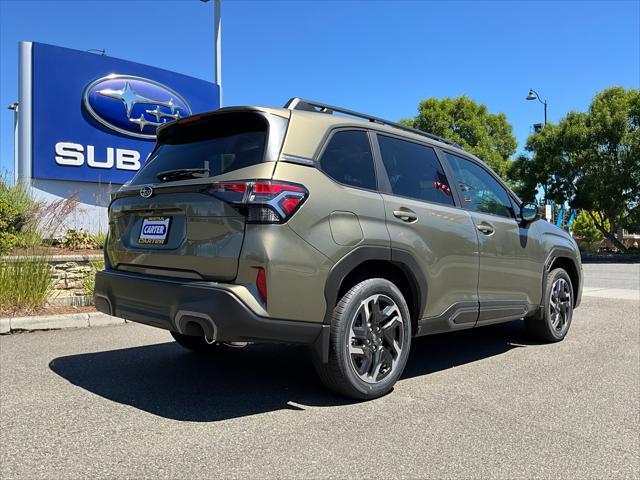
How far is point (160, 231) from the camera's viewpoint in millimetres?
3703

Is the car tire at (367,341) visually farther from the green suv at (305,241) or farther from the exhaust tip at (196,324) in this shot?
the exhaust tip at (196,324)

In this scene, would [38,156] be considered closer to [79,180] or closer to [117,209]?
[79,180]

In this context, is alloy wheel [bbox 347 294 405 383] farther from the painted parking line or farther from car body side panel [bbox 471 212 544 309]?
the painted parking line

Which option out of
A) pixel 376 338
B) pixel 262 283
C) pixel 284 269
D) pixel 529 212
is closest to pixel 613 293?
pixel 529 212

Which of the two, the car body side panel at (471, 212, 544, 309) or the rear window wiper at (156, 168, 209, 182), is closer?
the rear window wiper at (156, 168, 209, 182)

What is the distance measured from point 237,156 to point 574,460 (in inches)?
104

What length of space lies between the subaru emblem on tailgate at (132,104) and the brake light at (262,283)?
32.6 ft

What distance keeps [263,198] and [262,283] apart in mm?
502

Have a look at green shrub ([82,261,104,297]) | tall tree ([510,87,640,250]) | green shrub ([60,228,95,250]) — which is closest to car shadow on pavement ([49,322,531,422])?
green shrub ([82,261,104,297])

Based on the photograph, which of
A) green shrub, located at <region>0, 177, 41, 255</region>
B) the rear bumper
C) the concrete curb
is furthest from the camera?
green shrub, located at <region>0, 177, 41, 255</region>

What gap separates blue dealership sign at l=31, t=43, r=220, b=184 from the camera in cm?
1113

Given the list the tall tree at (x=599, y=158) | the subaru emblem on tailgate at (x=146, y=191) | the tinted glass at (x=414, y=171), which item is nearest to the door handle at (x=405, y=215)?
the tinted glass at (x=414, y=171)

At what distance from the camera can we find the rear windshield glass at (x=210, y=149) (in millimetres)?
3549

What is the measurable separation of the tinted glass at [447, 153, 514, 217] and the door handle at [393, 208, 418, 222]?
0.89 meters
